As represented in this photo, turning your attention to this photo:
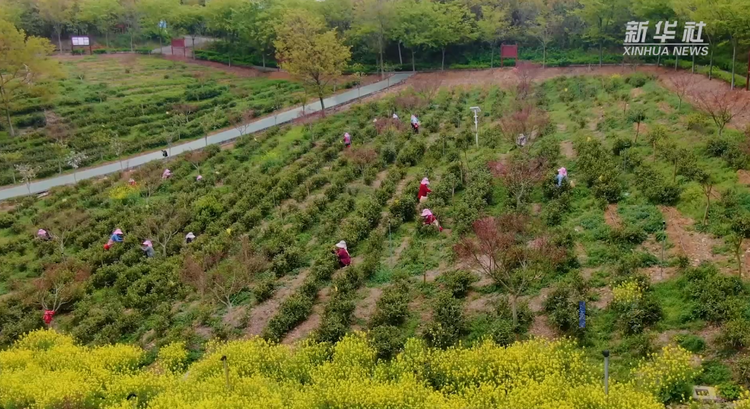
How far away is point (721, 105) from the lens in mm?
19578

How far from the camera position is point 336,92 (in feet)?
138

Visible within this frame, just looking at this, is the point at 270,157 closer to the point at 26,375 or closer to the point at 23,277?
the point at 23,277

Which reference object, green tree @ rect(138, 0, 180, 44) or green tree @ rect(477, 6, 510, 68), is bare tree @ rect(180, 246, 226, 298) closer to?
green tree @ rect(477, 6, 510, 68)

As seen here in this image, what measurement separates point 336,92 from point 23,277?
2647 cm

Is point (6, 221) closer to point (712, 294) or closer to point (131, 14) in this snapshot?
point (712, 294)

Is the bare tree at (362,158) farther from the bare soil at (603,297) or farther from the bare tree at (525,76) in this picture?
the bare soil at (603,297)

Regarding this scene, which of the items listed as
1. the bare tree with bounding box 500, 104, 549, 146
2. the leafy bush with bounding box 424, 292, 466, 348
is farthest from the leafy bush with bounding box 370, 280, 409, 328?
the bare tree with bounding box 500, 104, 549, 146

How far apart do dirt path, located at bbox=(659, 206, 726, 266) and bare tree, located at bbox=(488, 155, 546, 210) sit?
13.4ft

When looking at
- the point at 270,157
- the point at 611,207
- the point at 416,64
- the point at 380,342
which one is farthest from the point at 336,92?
the point at 380,342

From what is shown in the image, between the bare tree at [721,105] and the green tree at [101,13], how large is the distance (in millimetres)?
53209

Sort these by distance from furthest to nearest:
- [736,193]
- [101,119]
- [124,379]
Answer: [101,119] → [736,193] → [124,379]

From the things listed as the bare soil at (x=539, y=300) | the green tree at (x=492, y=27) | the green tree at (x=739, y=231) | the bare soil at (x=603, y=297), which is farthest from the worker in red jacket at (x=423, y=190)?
the green tree at (x=492, y=27)

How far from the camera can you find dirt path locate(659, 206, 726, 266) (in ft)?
45.3

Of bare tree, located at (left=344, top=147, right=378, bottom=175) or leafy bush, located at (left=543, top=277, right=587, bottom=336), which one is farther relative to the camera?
bare tree, located at (left=344, top=147, right=378, bottom=175)
